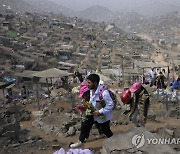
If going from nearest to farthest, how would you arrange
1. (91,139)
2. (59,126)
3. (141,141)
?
(141,141) → (91,139) → (59,126)

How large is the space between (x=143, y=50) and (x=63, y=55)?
21.2 m

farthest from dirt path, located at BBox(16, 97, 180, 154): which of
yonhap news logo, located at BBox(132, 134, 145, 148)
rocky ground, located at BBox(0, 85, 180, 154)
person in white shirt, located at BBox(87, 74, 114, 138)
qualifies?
yonhap news logo, located at BBox(132, 134, 145, 148)

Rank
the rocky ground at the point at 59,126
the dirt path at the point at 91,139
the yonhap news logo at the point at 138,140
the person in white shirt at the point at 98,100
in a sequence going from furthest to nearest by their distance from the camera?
the rocky ground at the point at 59,126 < the dirt path at the point at 91,139 < the person in white shirt at the point at 98,100 < the yonhap news logo at the point at 138,140

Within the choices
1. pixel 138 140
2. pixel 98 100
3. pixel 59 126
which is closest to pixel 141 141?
pixel 138 140

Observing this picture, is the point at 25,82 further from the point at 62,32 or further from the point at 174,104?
the point at 62,32

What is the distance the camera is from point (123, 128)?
774cm

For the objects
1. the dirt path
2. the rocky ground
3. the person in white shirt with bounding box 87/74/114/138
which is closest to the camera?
the person in white shirt with bounding box 87/74/114/138

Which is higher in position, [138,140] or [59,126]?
[138,140]

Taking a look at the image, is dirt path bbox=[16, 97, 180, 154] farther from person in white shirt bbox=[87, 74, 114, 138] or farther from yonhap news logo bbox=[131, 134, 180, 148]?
yonhap news logo bbox=[131, 134, 180, 148]

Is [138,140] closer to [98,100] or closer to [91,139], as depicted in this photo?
[98,100]

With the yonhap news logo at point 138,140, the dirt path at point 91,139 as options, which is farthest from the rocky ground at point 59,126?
the yonhap news logo at point 138,140

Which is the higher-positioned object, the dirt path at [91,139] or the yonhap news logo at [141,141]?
the yonhap news logo at [141,141]

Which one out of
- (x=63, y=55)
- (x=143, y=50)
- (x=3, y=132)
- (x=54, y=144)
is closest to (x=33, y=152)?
(x=54, y=144)

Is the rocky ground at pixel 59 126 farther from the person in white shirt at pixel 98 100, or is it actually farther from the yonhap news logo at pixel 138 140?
the yonhap news logo at pixel 138 140
